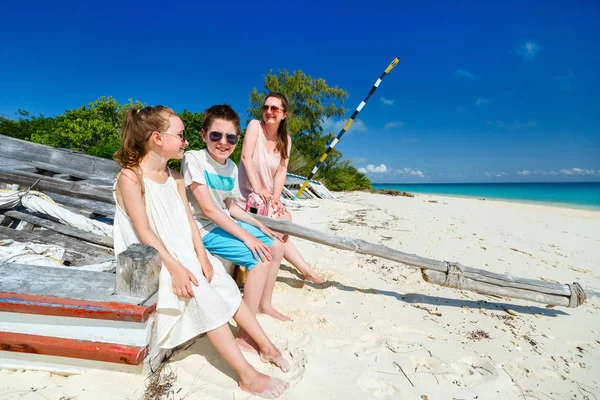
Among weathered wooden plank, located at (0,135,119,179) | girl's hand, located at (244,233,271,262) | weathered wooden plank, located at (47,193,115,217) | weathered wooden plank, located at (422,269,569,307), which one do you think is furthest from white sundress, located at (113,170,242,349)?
weathered wooden plank, located at (0,135,119,179)

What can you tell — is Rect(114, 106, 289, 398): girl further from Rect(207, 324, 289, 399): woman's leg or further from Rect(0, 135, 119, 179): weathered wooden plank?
Rect(0, 135, 119, 179): weathered wooden plank

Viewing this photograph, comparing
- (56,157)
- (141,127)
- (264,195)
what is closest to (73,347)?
(141,127)

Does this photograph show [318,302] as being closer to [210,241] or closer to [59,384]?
[210,241]

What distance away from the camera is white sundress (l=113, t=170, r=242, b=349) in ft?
5.74

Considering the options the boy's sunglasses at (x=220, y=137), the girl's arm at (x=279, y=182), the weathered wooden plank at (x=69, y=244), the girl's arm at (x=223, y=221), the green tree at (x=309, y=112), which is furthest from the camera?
the green tree at (x=309, y=112)

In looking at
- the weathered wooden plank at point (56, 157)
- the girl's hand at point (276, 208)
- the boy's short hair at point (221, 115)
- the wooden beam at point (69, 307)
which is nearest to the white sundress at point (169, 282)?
the wooden beam at point (69, 307)

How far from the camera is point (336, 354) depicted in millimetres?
2197

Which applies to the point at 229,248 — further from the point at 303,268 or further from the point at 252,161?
the point at 303,268

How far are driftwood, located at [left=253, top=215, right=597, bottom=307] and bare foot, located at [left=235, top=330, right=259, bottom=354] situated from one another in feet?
3.41

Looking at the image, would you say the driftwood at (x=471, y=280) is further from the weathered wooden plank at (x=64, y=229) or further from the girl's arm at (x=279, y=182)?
the weathered wooden plank at (x=64, y=229)

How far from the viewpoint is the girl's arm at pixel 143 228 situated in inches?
70.4

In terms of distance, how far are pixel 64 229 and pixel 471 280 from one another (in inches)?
170

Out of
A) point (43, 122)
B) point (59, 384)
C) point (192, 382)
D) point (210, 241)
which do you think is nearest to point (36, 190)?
point (210, 241)

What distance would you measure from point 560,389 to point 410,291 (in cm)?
155
